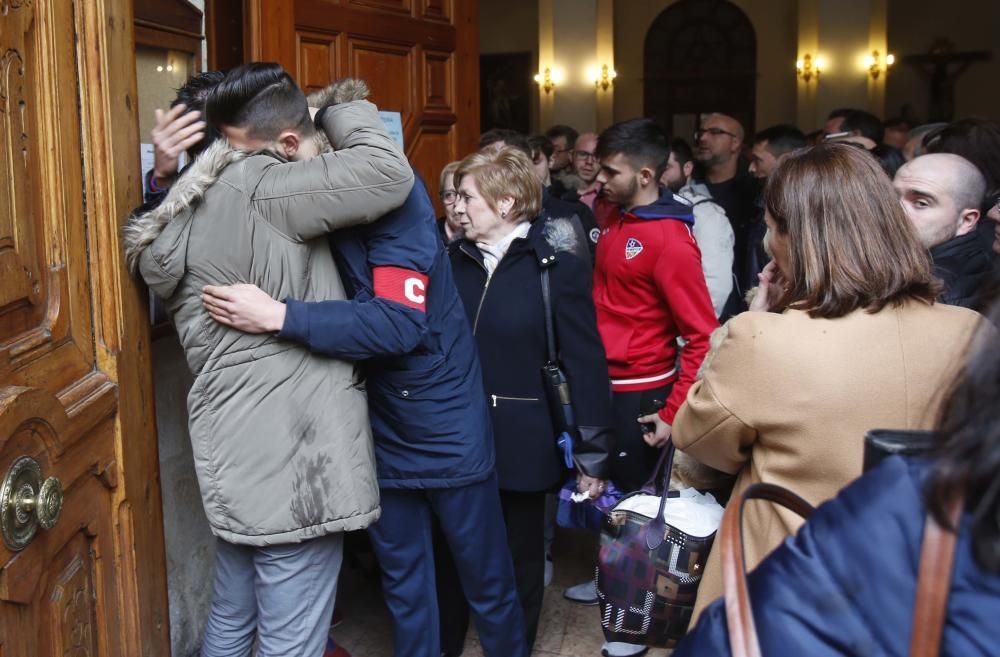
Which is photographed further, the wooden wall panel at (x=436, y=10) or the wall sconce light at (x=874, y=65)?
the wall sconce light at (x=874, y=65)

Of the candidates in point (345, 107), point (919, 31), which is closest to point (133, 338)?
point (345, 107)

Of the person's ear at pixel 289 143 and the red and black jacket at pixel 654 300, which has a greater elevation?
the person's ear at pixel 289 143

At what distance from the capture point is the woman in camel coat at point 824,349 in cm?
175

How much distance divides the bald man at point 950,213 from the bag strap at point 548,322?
41.6 inches

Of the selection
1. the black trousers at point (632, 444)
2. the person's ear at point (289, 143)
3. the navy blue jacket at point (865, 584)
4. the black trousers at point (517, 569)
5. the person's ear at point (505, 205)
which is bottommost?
the black trousers at point (517, 569)

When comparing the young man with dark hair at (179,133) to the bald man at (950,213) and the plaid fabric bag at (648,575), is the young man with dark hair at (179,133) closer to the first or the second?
the plaid fabric bag at (648,575)

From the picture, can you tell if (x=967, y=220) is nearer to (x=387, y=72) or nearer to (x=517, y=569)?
(x=517, y=569)

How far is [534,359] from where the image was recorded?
299 cm

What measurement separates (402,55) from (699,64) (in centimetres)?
1277

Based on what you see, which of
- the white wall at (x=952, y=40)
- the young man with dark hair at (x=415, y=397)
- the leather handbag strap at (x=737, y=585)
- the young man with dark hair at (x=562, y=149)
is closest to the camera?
the leather handbag strap at (x=737, y=585)

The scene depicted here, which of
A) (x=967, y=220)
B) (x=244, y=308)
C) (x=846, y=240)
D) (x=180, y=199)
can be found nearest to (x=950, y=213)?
(x=967, y=220)

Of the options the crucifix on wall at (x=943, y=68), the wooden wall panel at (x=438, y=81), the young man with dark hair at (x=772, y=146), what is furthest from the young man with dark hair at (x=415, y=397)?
the crucifix on wall at (x=943, y=68)

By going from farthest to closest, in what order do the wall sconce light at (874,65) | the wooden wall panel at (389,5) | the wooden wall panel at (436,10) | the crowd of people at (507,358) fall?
the wall sconce light at (874,65)
the wooden wall panel at (436,10)
the wooden wall panel at (389,5)
the crowd of people at (507,358)

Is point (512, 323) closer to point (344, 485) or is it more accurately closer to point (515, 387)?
point (515, 387)
